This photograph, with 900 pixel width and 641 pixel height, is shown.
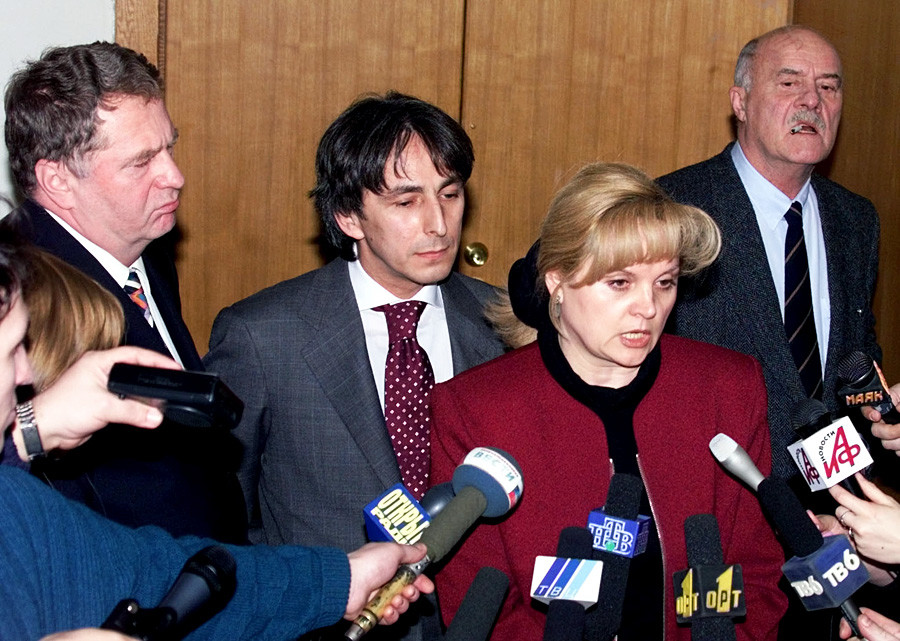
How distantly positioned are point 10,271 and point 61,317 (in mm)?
245

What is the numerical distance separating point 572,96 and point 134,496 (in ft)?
8.16

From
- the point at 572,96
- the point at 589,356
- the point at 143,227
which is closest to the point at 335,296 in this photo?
the point at 143,227

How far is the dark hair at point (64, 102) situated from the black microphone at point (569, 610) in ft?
4.55

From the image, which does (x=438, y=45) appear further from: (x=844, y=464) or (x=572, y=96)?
(x=844, y=464)

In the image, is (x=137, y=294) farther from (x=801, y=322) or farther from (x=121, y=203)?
(x=801, y=322)

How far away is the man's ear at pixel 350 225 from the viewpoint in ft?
9.68

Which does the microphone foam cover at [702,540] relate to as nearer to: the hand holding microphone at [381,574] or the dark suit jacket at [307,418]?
the hand holding microphone at [381,574]

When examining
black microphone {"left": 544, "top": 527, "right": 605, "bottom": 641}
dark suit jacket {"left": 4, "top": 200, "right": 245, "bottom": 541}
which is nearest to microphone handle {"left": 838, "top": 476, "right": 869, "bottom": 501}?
black microphone {"left": 544, "top": 527, "right": 605, "bottom": 641}

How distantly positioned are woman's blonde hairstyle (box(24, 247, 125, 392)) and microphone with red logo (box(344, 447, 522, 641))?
667 mm

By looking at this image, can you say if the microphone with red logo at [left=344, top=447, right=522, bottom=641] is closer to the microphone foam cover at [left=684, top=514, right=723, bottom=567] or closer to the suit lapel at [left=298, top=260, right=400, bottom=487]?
the microphone foam cover at [left=684, top=514, right=723, bottom=567]

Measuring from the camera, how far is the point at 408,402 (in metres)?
2.81

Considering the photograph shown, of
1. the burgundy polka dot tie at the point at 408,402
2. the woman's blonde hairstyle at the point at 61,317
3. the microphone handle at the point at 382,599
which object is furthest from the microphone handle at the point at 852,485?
the woman's blonde hairstyle at the point at 61,317

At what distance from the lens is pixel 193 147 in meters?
3.67

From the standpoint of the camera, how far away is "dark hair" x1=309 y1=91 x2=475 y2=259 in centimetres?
287
